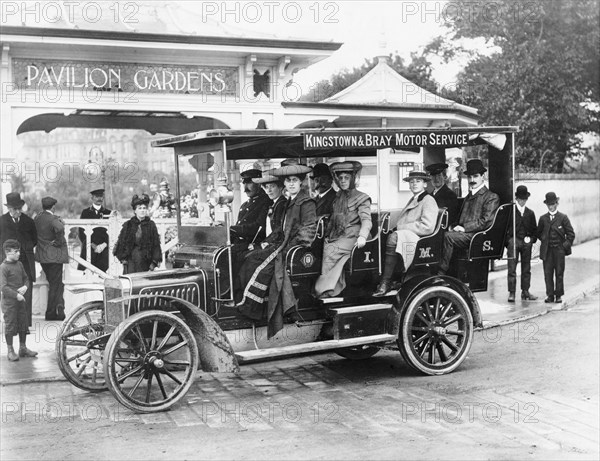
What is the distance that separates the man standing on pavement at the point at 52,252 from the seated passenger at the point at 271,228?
166 inches

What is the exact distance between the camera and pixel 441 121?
674 inches

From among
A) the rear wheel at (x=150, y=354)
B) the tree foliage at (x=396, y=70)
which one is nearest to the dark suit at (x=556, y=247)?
the rear wheel at (x=150, y=354)

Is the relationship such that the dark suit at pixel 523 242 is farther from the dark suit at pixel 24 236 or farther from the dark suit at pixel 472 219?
the dark suit at pixel 24 236

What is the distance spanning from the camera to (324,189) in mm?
9312

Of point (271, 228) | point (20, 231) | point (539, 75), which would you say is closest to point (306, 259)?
point (271, 228)

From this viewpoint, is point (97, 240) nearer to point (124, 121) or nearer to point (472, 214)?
point (124, 121)

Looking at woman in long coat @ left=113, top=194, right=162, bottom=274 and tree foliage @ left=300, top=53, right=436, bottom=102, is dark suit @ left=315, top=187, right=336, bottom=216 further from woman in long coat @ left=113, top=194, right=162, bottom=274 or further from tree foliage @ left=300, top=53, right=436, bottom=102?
tree foliage @ left=300, top=53, right=436, bottom=102

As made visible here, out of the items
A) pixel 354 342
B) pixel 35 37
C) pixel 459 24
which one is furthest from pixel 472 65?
pixel 354 342

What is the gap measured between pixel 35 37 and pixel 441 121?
28.3ft

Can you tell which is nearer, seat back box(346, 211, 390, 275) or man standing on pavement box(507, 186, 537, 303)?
seat back box(346, 211, 390, 275)

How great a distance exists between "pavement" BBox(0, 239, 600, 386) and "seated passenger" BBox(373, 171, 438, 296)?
131 inches

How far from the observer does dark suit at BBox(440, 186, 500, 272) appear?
9.25 meters

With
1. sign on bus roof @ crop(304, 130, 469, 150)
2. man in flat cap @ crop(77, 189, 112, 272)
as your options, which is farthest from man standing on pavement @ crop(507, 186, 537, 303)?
man in flat cap @ crop(77, 189, 112, 272)

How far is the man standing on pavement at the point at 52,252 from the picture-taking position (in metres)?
12.0
